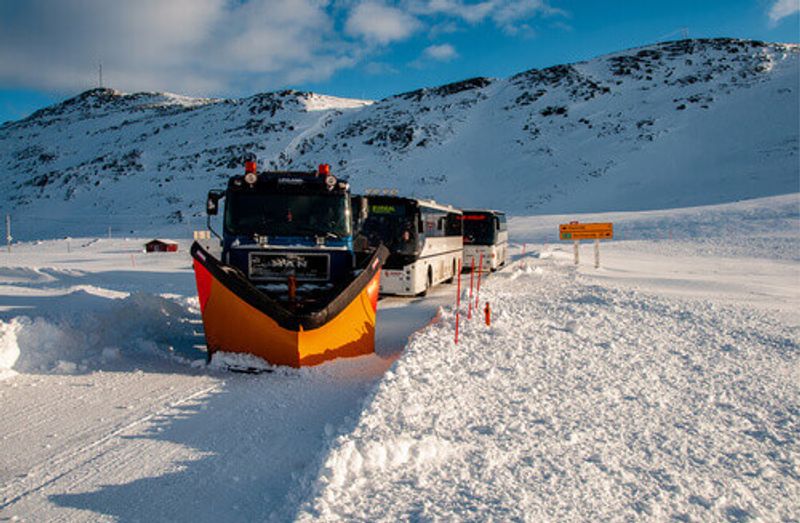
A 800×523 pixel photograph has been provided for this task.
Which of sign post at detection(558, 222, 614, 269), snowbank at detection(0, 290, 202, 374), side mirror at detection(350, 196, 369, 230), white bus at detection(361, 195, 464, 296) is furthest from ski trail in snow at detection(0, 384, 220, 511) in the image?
sign post at detection(558, 222, 614, 269)

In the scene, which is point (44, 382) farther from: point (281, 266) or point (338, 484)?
point (338, 484)

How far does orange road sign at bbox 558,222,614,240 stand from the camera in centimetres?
→ 2409

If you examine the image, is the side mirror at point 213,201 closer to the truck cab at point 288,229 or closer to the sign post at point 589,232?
the truck cab at point 288,229

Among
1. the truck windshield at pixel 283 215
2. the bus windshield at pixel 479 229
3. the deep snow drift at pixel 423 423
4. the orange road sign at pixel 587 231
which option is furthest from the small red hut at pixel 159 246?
the truck windshield at pixel 283 215

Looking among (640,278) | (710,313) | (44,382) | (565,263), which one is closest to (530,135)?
(565,263)

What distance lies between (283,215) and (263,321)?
2424 millimetres

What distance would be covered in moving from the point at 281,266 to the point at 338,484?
5396 mm

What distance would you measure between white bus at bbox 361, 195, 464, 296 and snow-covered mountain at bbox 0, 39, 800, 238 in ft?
176

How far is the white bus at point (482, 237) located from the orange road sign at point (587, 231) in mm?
3250

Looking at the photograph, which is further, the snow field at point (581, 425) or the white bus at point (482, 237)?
the white bus at point (482, 237)

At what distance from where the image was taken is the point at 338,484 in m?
3.90

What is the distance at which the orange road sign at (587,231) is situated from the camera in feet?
79.0

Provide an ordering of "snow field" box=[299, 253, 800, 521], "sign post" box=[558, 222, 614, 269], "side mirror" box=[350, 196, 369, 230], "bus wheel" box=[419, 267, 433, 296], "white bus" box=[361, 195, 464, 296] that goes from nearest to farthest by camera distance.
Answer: "snow field" box=[299, 253, 800, 521]
"side mirror" box=[350, 196, 369, 230]
"white bus" box=[361, 195, 464, 296]
"bus wheel" box=[419, 267, 433, 296]
"sign post" box=[558, 222, 614, 269]

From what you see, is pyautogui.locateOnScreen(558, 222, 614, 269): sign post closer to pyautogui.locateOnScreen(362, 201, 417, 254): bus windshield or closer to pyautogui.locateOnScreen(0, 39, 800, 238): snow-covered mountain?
pyautogui.locateOnScreen(362, 201, 417, 254): bus windshield
